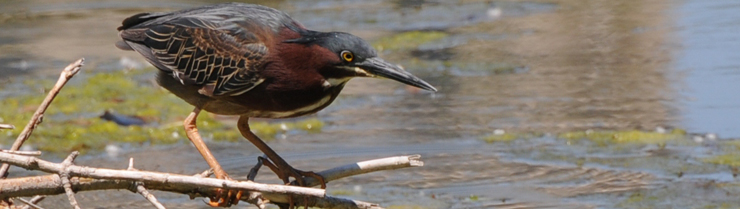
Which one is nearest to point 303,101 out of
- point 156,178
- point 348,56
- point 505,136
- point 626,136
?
point 348,56

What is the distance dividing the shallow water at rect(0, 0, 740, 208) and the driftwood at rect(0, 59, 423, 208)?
244 cm

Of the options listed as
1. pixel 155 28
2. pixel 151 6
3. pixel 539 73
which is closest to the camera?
pixel 155 28

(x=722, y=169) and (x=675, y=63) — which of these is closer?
(x=722, y=169)

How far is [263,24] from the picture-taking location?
488 centimetres

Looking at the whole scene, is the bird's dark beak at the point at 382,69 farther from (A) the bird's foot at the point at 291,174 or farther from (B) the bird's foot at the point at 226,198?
(B) the bird's foot at the point at 226,198

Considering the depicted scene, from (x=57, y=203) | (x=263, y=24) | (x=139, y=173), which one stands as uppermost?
(x=263, y=24)

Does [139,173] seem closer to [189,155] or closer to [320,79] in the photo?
[320,79]

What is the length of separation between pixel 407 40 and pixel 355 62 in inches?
284

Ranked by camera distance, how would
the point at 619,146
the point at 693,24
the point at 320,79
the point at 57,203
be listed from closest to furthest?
1. the point at 320,79
2. the point at 57,203
3. the point at 619,146
4. the point at 693,24

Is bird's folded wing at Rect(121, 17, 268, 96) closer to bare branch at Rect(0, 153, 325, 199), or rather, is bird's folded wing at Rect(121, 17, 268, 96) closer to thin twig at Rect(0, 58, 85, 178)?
thin twig at Rect(0, 58, 85, 178)

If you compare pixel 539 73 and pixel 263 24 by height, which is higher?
pixel 263 24

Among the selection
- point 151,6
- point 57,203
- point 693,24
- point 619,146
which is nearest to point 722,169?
point 619,146

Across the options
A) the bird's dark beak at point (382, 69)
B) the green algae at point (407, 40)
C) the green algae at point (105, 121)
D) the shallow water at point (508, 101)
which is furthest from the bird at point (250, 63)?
the green algae at point (407, 40)

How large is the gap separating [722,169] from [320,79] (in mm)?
3441
